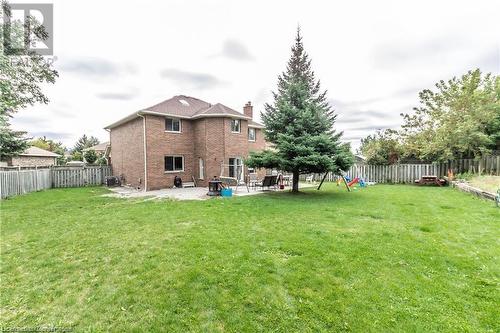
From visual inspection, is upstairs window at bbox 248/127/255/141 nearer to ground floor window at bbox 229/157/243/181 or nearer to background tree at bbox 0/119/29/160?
ground floor window at bbox 229/157/243/181

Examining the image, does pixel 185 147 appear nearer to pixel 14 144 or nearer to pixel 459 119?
pixel 14 144

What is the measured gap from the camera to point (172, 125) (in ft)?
57.1

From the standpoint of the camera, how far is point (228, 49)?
13352 millimetres

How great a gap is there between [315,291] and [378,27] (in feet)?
38.1

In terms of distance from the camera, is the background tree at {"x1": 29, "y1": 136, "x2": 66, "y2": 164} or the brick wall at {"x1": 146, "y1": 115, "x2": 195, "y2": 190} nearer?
the brick wall at {"x1": 146, "y1": 115, "x2": 195, "y2": 190}

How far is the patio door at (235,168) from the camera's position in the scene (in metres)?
18.0

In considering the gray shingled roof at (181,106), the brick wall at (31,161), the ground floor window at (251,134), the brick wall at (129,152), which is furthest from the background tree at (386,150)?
the brick wall at (31,161)

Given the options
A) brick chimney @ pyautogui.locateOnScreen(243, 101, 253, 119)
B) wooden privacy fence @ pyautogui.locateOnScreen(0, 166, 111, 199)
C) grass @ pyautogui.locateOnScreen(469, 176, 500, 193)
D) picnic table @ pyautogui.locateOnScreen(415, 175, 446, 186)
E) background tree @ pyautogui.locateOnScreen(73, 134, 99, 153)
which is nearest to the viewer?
grass @ pyautogui.locateOnScreen(469, 176, 500, 193)

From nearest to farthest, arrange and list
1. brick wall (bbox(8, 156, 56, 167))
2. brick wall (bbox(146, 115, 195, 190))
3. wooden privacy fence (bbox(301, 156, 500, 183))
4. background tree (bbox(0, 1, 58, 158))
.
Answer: background tree (bbox(0, 1, 58, 158)), brick wall (bbox(146, 115, 195, 190)), wooden privacy fence (bbox(301, 156, 500, 183)), brick wall (bbox(8, 156, 56, 167))

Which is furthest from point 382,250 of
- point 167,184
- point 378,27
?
point 167,184

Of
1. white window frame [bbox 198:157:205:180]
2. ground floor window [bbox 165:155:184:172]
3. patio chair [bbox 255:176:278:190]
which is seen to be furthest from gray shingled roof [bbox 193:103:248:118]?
patio chair [bbox 255:176:278:190]

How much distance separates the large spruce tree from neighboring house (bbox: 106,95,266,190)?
518 cm

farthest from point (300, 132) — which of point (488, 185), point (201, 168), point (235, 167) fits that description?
point (488, 185)

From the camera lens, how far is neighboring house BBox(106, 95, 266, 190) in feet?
53.7
